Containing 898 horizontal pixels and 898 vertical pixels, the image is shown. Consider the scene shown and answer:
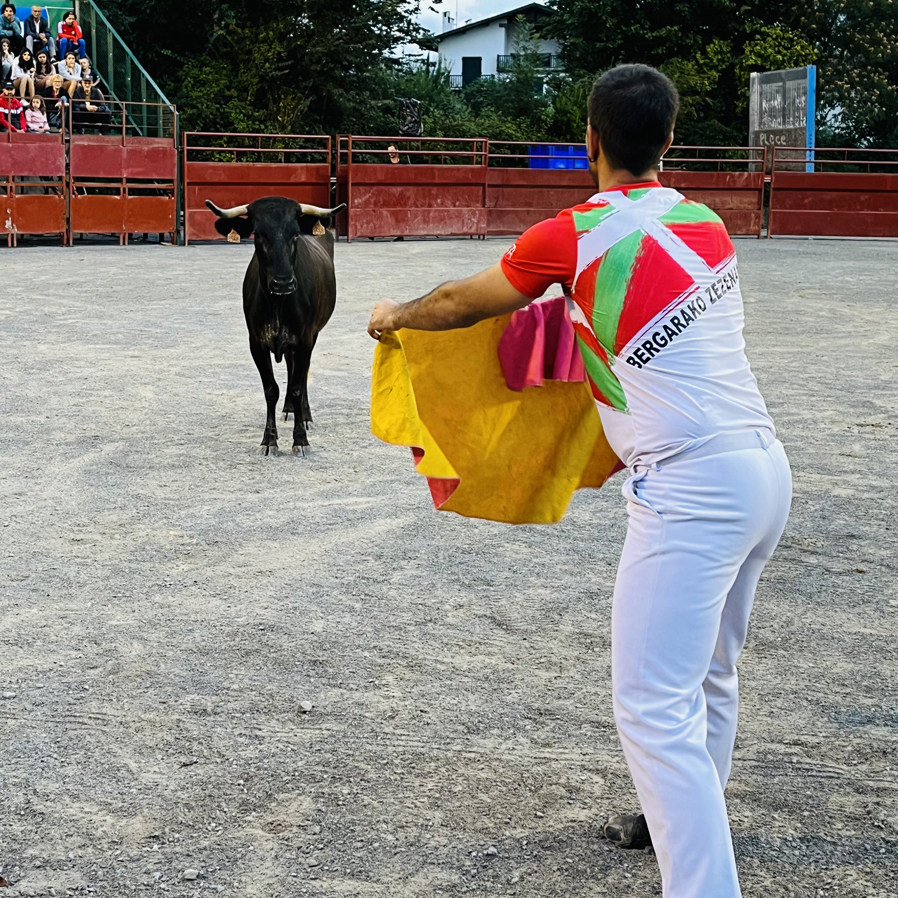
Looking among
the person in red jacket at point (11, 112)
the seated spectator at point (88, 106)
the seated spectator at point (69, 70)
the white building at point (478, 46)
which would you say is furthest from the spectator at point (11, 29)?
the white building at point (478, 46)

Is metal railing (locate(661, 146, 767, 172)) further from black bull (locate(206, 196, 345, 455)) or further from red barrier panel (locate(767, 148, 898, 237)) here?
black bull (locate(206, 196, 345, 455))

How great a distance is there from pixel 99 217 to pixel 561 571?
17.5m

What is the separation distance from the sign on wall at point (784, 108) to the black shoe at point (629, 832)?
23450 mm

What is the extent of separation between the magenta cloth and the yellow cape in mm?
36

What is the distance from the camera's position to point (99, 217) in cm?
2094

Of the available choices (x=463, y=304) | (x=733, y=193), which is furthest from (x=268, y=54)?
(x=463, y=304)

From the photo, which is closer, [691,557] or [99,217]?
[691,557]

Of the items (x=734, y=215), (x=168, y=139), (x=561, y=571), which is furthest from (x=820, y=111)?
(x=561, y=571)

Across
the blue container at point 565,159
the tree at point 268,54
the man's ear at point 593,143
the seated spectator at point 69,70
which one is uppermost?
the tree at point 268,54

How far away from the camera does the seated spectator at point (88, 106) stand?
21.7 meters

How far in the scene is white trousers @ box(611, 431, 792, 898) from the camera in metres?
2.30

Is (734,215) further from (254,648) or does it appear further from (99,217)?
(254,648)

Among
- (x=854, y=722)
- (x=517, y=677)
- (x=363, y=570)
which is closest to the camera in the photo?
(x=854, y=722)

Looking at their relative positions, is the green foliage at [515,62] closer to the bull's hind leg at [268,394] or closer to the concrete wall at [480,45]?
the bull's hind leg at [268,394]
